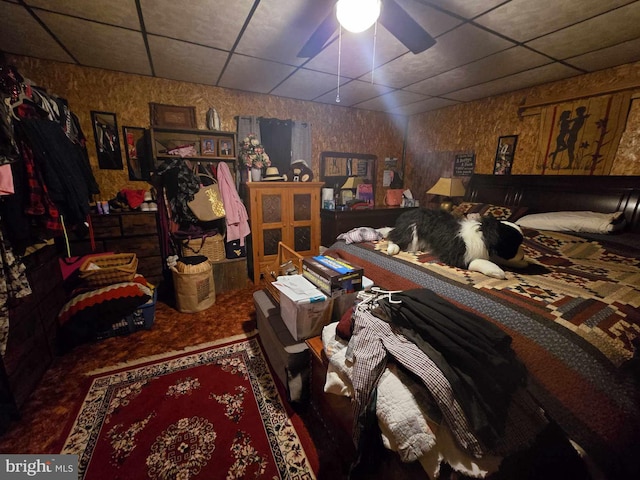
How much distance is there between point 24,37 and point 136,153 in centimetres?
113

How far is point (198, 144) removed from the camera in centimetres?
318

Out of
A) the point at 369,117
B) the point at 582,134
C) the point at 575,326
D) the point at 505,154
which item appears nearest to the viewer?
the point at 575,326

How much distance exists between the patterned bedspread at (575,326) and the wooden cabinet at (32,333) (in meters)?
2.17

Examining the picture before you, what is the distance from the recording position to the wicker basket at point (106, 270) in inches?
85.2

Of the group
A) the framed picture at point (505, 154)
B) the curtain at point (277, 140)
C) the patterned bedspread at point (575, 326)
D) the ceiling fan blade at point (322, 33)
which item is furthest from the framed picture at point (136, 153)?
the framed picture at point (505, 154)

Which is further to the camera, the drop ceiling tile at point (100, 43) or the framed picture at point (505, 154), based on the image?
the framed picture at point (505, 154)

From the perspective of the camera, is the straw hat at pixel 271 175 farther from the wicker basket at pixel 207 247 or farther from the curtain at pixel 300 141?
the wicker basket at pixel 207 247

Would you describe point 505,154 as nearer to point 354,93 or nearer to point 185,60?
point 354,93

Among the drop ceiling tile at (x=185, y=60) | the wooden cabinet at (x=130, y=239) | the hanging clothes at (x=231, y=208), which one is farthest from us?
the hanging clothes at (x=231, y=208)

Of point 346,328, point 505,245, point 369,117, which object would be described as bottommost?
point 346,328

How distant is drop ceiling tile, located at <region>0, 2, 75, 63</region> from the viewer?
173cm

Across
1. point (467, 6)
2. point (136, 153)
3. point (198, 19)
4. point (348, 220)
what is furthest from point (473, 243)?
point (136, 153)

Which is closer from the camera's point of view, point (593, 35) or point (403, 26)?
point (403, 26)

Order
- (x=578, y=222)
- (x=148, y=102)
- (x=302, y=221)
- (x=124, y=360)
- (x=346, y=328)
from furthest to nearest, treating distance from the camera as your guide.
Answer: (x=302, y=221) < (x=148, y=102) < (x=578, y=222) < (x=124, y=360) < (x=346, y=328)
